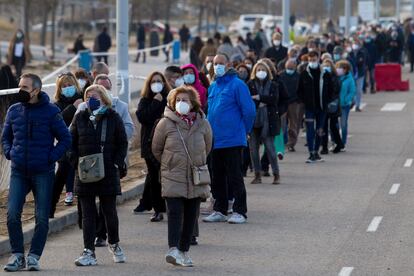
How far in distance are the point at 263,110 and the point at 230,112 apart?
3.08m

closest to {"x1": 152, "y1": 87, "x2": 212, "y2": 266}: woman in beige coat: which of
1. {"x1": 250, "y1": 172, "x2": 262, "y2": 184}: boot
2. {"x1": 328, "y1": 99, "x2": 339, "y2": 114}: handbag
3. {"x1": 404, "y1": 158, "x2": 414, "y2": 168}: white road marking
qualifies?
{"x1": 250, "y1": 172, "x2": 262, "y2": 184}: boot

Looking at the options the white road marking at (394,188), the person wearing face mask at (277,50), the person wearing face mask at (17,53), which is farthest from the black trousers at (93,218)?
the person wearing face mask at (17,53)

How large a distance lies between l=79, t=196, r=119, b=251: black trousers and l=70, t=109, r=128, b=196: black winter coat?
88 mm

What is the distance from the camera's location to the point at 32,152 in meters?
11.6

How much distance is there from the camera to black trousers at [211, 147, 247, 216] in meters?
14.7

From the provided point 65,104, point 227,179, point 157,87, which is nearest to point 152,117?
point 157,87

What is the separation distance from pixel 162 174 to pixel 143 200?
3558 millimetres

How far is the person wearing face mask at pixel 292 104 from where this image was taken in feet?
73.6

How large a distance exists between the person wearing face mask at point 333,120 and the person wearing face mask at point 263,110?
3.79 metres

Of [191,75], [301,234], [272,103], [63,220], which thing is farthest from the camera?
[272,103]

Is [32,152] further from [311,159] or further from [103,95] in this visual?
[311,159]

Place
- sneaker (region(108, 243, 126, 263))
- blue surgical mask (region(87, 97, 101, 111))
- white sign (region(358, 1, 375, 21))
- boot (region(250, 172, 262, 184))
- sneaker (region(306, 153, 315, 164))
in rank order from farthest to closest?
white sign (region(358, 1, 375, 21)) < sneaker (region(306, 153, 315, 164)) < boot (region(250, 172, 262, 184)) < sneaker (region(108, 243, 126, 263)) < blue surgical mask (region(87, 97, 101, 111))

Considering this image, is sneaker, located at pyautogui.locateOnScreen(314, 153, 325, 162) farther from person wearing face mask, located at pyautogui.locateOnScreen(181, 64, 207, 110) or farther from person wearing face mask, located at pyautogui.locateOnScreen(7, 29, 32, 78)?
person wearing face mask, located at pyautogui.locateOnScreen(7, 29, 32, 78)

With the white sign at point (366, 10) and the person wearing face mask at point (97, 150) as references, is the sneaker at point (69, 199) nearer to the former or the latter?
the person wearing face mask at point (97, 150)
